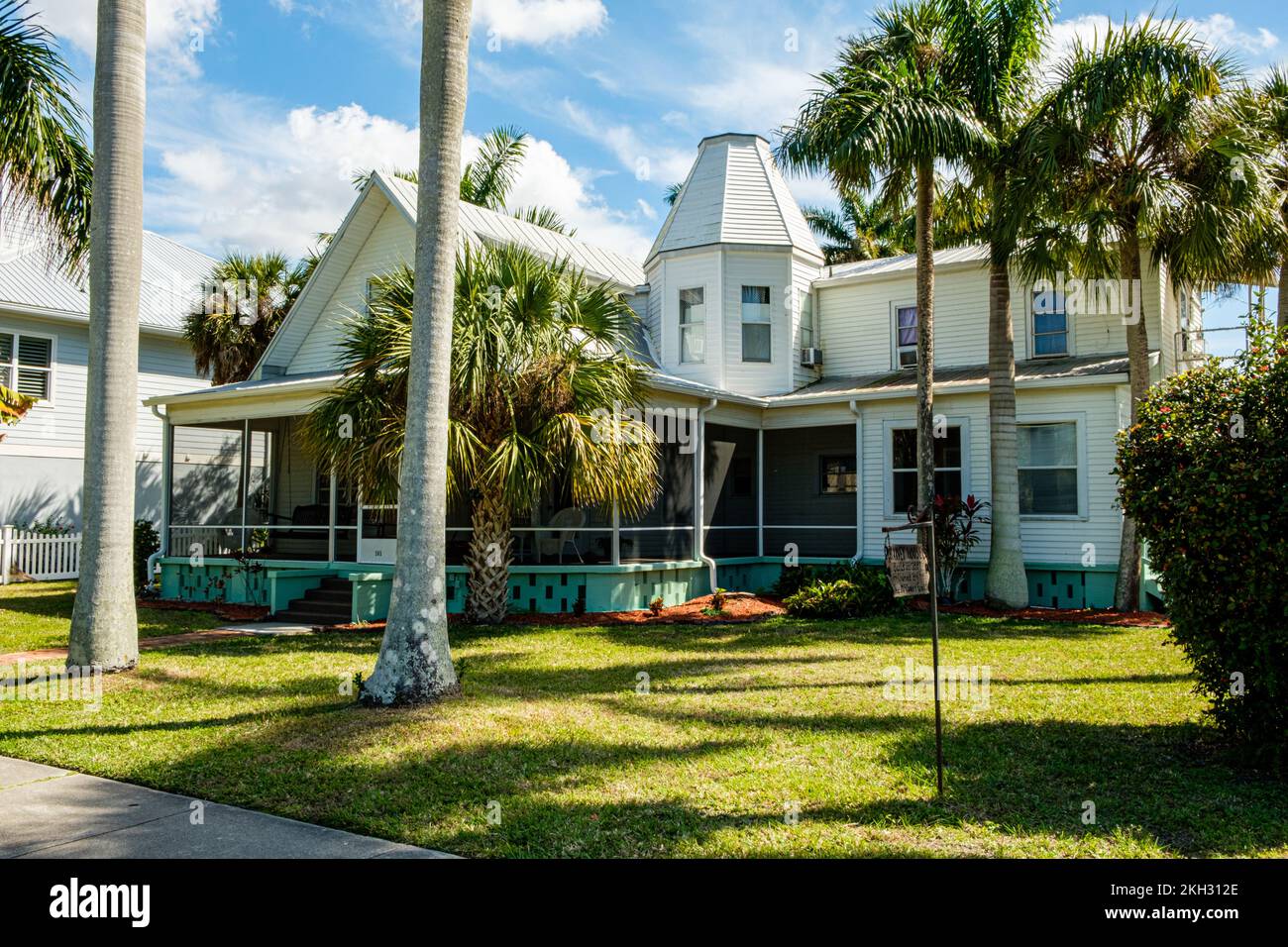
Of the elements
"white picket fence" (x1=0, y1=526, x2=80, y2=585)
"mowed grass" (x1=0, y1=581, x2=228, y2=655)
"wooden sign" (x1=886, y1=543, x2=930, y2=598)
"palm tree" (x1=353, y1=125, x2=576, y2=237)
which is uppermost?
"palm tree" (x1=353, y1=125, x2=576, y2=237)

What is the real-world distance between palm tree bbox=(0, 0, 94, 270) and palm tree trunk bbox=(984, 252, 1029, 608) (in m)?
13.6

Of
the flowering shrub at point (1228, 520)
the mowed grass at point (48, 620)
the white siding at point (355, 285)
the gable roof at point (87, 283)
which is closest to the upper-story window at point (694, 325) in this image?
the white siding at point (355, 285)

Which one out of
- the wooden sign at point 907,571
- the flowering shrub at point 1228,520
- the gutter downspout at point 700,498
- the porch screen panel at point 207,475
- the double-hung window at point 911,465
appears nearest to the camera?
the flowering shrub at point 1228,520

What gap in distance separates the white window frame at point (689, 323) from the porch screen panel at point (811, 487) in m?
2.72

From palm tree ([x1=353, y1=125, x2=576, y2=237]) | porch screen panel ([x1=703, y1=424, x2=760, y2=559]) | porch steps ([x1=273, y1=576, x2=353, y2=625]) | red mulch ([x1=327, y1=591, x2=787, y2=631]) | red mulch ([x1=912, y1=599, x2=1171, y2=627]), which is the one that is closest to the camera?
red mulch ([x1=912, y1=599, x2=1171, y2=627])

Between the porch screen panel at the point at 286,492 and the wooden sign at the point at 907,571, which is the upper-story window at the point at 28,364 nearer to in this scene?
the porch screen panel at the point at 286,492

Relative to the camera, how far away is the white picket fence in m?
19.0

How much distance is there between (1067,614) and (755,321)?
326 inches

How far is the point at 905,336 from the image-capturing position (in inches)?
729

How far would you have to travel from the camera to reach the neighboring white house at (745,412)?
1497 cm

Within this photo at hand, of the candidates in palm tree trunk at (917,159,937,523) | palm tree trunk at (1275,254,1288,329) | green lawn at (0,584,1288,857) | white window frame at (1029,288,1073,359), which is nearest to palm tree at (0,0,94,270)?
green lawn at (0,584,1288,857)

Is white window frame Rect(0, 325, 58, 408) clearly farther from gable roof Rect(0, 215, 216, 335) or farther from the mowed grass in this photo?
the mowed grass
